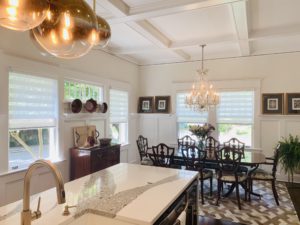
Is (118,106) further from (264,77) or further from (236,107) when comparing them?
(264,77)

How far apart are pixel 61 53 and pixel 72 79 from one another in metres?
2.82

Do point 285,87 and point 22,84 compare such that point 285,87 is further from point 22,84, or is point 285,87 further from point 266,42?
point 22,84

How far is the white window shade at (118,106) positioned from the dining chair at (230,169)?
8.45 ft

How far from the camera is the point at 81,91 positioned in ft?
14.4

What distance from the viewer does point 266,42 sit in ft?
14.8

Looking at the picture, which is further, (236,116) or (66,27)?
(236,116)

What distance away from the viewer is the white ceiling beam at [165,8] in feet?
8.82

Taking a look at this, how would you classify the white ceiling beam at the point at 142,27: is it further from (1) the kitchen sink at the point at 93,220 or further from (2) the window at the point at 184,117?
(1) the kitchen sink at the point at 93,220

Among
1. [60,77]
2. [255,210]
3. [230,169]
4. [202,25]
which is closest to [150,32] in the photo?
[202,25]

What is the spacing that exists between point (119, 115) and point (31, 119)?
7.91 feet

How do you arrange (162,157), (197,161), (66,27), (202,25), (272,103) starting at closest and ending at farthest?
(66,27) < (202,25) < (197,161) < (162,157) < (272,103)

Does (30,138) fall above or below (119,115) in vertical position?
below

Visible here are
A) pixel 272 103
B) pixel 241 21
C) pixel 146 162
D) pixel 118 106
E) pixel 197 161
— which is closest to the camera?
pixel 241 21

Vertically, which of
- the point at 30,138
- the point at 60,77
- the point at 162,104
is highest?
the point at 60,77
